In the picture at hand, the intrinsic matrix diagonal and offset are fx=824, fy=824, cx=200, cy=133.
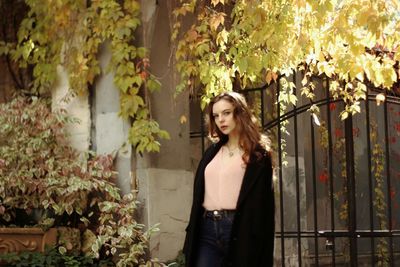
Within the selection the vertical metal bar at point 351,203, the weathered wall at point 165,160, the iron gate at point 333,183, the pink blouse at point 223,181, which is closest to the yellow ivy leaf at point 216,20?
the weathered wall at point 165,160

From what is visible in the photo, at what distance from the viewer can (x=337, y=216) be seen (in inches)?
449

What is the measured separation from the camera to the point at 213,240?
4383mm

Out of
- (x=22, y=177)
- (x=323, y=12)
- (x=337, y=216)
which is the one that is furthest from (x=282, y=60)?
(x=337, y=216)

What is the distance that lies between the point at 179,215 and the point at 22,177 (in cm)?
133

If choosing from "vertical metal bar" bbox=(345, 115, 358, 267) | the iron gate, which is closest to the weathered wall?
"vertical metal bar" bbox=(345, 115, 358, 267)

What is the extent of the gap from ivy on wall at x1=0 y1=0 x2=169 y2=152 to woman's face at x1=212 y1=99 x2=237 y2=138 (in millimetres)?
2016

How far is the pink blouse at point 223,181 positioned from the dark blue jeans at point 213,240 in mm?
74

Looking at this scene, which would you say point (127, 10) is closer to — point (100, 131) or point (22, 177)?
point (100, 131)

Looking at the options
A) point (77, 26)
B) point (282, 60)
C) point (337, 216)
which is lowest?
point (337, 216)

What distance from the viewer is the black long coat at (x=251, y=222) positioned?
4.31 m

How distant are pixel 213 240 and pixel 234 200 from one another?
9.4 inches

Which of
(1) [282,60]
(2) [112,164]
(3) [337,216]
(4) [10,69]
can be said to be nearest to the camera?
(1) [282,60]

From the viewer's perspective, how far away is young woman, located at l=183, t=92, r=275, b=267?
4.33 metres

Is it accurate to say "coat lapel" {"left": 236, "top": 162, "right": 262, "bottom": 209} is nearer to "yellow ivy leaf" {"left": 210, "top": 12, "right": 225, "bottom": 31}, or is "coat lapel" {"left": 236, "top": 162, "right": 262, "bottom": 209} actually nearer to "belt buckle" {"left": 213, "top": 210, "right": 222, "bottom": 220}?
"belt buckle" {"left": 213, "top": 210, "right": 222, "bottom": 220}
